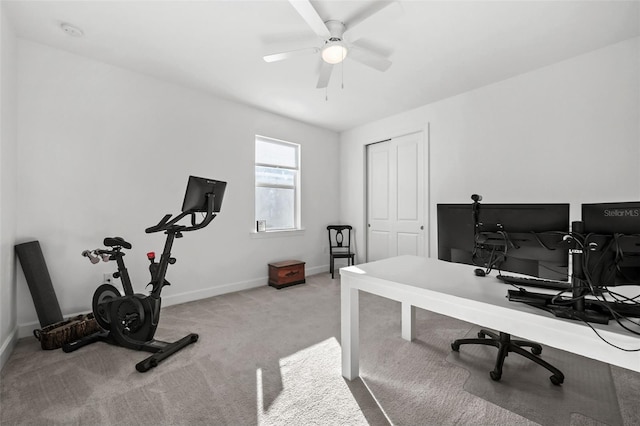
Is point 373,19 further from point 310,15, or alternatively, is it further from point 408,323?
point 408,323

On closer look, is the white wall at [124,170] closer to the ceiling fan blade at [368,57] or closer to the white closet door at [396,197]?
the white closet door at [396,197]

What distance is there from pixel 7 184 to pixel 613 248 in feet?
12.7

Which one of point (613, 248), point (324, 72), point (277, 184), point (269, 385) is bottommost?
point (269, 385)

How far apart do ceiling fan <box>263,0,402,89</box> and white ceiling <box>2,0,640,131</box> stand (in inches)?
3.2

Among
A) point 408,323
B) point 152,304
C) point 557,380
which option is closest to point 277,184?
point 152,304

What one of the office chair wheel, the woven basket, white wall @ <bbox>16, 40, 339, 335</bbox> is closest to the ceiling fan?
white wall @ <bbox>16, 40, 339, 335</bbox>

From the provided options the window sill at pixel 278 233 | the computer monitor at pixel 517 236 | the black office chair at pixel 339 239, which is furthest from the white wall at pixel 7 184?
the black office chair at pixel 339 239

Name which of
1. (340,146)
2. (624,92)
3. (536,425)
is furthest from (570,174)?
(340,146)

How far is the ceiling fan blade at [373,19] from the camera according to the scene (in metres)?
1.85

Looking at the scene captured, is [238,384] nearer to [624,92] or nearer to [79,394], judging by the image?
[79,394]

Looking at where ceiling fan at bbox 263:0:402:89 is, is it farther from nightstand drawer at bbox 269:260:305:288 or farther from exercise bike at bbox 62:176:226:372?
nightstand drawer at bbox 269:260:305:288

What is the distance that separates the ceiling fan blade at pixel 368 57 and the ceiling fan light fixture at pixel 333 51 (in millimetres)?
121

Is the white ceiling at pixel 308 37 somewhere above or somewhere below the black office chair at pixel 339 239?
above

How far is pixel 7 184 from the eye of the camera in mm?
2225
